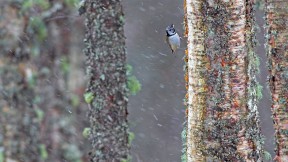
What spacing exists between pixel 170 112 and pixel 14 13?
7.36 ft

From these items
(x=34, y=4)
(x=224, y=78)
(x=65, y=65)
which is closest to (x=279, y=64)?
(x=224, y=78)

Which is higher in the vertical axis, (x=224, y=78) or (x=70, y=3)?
(x=70, y=3)

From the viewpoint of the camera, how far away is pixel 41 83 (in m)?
7.09

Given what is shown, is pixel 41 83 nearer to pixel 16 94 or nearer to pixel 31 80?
pixel 31 80

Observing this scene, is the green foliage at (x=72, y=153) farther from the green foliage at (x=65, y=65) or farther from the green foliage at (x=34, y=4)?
the green foliage at (x=34, y=4)

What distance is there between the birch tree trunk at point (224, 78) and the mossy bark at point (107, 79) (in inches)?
95.9

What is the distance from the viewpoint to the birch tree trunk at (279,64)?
326 cm

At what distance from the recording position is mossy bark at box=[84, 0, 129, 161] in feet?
16.5

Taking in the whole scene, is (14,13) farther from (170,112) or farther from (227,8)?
(227,8)

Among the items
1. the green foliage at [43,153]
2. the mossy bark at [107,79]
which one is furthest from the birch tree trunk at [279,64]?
the green foliage at [43,153]

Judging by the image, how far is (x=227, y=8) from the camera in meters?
2.54

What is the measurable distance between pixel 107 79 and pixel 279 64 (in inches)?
82.5

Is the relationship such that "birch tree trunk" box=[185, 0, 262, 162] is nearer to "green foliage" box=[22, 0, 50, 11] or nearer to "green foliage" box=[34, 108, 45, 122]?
"green foliage" box=[22, 0, 50, 11]

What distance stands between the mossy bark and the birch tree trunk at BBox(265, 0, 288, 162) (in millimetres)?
1933
